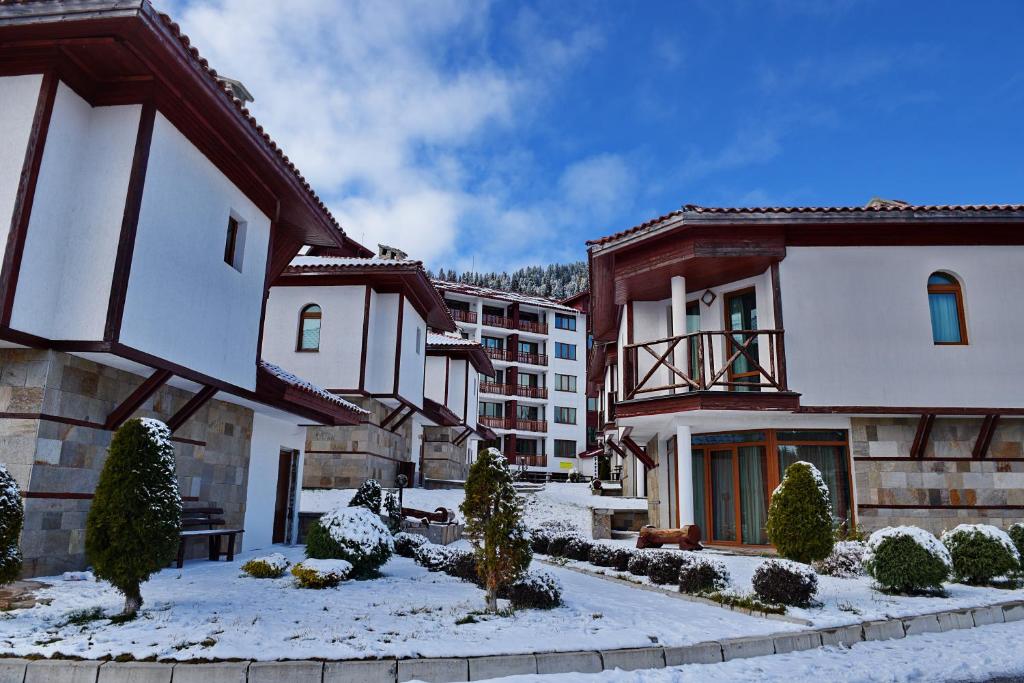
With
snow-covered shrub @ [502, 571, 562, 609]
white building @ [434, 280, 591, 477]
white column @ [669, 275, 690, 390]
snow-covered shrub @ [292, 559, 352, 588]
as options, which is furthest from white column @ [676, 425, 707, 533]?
white building @ [434, 280, 591, 477]

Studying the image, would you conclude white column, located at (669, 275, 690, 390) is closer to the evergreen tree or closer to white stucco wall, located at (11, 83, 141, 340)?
the evergreen tree

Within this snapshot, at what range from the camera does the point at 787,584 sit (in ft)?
26.5

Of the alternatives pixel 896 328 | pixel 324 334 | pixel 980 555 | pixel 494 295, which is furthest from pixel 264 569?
pixel 494 295

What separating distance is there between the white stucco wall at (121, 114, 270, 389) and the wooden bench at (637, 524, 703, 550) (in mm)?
7346

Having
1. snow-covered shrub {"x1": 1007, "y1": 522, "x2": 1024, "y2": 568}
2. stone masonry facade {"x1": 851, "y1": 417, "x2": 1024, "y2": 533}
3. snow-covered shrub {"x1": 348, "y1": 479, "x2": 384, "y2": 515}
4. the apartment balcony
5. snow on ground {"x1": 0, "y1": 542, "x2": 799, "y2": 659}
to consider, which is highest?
the apartment balcony

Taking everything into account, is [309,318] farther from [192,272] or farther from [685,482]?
[685,482]

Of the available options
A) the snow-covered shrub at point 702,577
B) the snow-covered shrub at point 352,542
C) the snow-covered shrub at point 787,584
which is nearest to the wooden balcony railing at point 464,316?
the snow-covered shrub at point 352,542

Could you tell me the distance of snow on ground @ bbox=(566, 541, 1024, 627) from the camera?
7.61 metres

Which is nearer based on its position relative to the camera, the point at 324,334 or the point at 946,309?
the point at 946,309

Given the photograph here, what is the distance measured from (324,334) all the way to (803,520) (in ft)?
45.8

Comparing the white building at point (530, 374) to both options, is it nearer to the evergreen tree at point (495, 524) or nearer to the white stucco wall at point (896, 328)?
the white stucco wall at point (896, 328)

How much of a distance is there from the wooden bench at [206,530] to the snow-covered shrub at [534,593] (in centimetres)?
504

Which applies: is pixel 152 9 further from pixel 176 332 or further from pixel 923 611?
pixel 923 611

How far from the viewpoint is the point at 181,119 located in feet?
31.6
